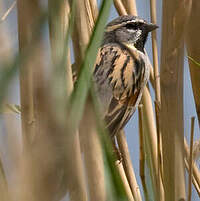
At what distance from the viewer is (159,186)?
1.37 meters

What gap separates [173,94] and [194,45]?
207 millimetres

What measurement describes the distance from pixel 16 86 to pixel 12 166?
11cm

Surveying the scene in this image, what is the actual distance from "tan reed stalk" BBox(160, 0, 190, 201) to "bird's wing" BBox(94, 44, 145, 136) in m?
0.56

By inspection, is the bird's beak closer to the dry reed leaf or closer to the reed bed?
the dry reed leaf

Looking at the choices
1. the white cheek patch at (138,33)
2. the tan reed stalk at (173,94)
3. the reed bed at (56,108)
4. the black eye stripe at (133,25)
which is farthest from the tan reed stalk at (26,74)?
the white cheek patch at (138,33)

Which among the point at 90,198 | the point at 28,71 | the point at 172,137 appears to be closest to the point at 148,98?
the point at 172,137

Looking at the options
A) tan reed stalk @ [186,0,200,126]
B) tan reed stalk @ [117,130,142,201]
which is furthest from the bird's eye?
tan reed stalk @ [186,0,200,126]

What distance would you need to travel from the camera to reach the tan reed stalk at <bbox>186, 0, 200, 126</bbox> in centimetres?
123

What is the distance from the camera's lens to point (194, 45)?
1.29 m

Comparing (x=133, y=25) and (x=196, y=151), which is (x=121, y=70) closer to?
(x=133, y=25)

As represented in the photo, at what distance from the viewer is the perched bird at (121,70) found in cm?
184

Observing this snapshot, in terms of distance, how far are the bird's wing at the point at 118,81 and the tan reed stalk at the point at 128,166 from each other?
6 centimetres

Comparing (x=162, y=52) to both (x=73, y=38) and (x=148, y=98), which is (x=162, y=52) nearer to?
(x=73, y=38)

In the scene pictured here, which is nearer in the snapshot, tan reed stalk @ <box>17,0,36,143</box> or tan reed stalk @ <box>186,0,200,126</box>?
tan reed stalk @ <box>17,0,36,143</box>
